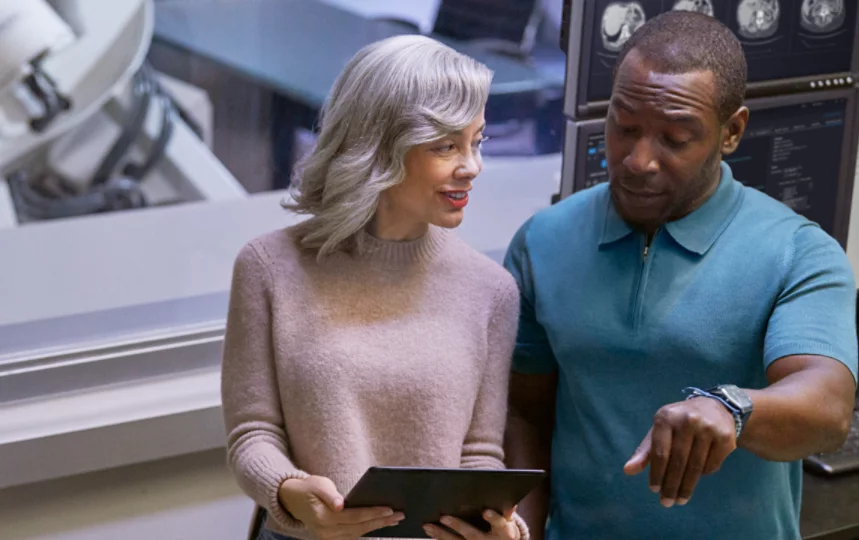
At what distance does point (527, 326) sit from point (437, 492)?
339 mm

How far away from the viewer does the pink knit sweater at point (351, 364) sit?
1363 mm

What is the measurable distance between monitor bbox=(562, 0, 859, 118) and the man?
28 centimetres

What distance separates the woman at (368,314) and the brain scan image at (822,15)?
0.82 m

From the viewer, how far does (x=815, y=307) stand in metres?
1.31

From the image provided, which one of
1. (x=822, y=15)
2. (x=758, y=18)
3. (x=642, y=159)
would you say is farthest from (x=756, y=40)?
(x=642, y=159)

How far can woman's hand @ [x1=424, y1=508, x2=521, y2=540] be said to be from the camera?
132 centimetres

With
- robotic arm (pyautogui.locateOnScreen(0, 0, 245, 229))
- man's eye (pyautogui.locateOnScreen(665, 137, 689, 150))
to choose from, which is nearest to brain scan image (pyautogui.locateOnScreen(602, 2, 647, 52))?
man's eye (pyautogui.locateOnScreen(665, 137, 689, 150))

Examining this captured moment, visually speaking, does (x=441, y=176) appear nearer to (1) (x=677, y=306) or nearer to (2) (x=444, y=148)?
(2) (x=444, y=148)

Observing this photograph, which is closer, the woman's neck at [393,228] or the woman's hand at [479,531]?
the woman's hand at [479,531]

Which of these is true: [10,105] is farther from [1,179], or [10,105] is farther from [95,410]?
[95,410]

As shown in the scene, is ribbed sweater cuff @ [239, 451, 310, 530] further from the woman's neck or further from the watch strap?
the watch strap

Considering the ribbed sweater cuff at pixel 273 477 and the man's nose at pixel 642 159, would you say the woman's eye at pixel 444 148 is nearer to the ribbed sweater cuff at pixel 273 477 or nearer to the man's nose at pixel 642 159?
the man's nose at pixel 642 159

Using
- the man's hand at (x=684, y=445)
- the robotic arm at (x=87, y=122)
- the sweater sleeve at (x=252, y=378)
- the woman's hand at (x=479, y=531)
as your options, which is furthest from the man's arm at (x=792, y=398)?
the robotic arm at (x=87, y=122)

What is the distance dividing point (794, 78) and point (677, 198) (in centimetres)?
67
